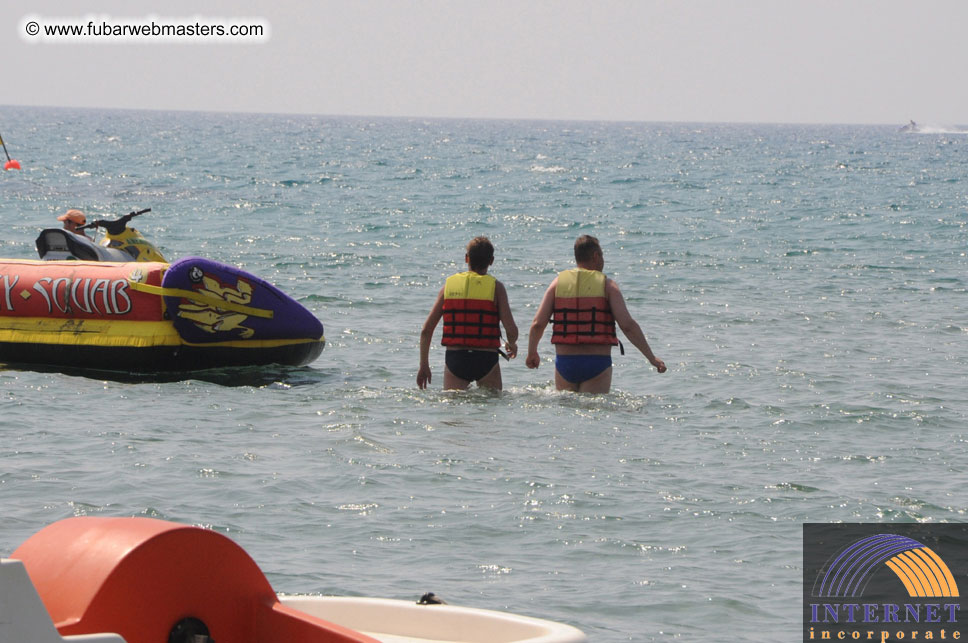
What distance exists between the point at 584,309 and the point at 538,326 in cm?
36

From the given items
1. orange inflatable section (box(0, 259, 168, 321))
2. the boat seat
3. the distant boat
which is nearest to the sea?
orange inflatable section (box(0, 259, 168, 321))

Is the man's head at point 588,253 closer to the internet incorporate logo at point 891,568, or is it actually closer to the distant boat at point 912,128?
the internet incorporate logo at point 891,568

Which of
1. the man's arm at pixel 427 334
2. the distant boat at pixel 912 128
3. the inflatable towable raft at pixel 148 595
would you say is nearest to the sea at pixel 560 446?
the man's arm at pixel 427 334

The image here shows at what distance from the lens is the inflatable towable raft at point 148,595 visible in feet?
10.9

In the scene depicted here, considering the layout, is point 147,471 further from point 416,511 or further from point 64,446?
point 416,511

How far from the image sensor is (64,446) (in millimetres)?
8352

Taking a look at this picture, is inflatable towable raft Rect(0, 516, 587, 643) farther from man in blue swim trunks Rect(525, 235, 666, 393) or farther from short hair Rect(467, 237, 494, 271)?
short hair Rect(467, 237, 494, 271)

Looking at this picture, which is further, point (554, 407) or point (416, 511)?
point (554, 407)

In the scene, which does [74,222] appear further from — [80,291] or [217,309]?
[217,309]

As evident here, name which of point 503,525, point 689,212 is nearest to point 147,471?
point 503,525

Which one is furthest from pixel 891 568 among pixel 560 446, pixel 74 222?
pixel 74 222

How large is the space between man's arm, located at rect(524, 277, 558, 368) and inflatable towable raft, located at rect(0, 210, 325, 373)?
2669 millimetres

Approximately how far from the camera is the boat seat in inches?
123

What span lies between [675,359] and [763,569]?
6.39m
